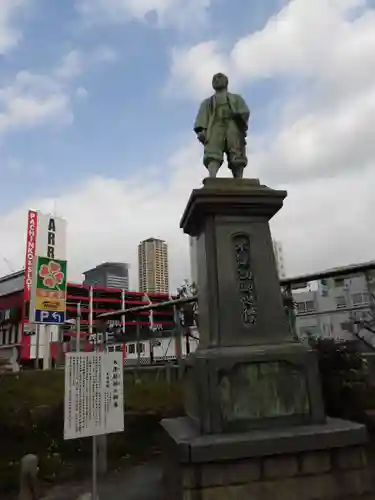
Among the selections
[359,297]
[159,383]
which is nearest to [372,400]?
[159,383]

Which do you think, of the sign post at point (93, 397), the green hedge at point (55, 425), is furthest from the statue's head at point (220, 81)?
the green hedge at point (55, 425)

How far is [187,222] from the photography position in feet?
19.5

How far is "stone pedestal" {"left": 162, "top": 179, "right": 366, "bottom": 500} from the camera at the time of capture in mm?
4043

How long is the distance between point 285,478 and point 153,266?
6001cm

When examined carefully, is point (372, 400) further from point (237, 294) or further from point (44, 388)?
point (44, 388)

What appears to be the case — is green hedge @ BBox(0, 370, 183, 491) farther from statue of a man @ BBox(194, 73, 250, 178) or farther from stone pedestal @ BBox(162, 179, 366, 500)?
statue of a man @ BBox(194, 73, 250, 178)

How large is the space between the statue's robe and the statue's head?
0.39 ft

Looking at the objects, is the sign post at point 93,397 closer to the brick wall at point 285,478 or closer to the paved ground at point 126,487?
the brick wall at point 285,478

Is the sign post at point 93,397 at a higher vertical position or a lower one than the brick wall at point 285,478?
higher

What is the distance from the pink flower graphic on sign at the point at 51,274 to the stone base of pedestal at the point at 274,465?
50.6 ft

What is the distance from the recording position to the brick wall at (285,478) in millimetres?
3992

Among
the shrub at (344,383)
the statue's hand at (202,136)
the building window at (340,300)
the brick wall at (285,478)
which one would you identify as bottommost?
the brick wall at (285,478)

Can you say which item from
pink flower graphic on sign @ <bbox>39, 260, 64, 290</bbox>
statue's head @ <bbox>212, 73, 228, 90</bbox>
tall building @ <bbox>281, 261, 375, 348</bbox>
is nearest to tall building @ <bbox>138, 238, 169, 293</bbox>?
tall building @ <bbox>281, 261, 375, 348</bbox>

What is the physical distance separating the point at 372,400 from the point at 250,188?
4.92 meters
